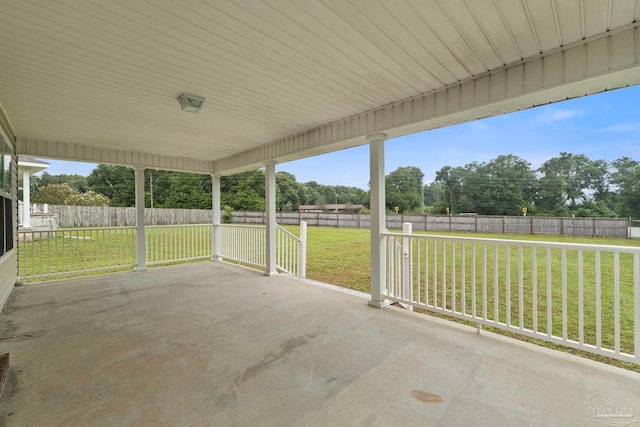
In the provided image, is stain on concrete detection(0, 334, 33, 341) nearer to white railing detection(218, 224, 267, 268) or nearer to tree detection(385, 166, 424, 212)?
white railing detection(218, 224, 267, 268)

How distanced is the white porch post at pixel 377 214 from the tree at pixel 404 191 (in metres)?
3.70

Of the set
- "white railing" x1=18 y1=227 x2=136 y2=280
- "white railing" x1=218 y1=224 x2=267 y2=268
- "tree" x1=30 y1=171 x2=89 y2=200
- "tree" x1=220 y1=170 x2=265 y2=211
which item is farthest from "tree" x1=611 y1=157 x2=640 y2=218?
"tree" x1=30 y1=171 x2=89 y2=200

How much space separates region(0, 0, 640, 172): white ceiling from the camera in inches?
65.2

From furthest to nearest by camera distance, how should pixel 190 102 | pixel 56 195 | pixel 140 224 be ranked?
pixel 56 195, pixel 140 224, pixel 190 102

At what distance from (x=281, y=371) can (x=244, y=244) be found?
451 centimetres

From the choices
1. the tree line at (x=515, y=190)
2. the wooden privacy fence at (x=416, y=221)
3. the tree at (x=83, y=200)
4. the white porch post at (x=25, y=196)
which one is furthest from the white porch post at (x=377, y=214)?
the tree at (x=83, y=200)

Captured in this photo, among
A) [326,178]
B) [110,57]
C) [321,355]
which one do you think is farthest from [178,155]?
→ [326,178]

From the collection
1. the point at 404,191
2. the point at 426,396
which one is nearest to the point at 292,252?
the point at 426,396

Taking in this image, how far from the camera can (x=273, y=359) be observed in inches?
86.6

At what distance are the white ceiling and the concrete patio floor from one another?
2.44 meters

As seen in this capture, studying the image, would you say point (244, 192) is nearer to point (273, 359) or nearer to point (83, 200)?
point (83, 200)

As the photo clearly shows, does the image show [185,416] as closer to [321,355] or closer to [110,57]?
[321,355]

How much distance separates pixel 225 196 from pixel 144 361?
19.8 meters

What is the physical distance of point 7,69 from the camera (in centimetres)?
230
